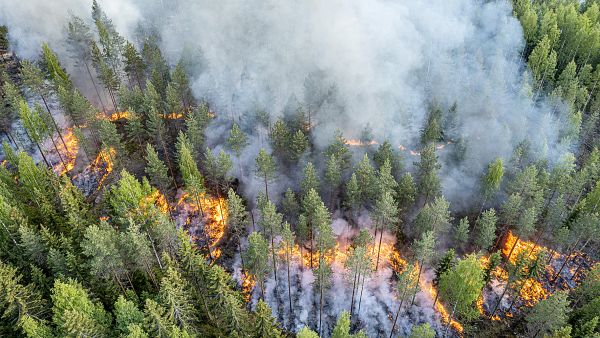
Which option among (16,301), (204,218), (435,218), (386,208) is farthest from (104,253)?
(435,218)

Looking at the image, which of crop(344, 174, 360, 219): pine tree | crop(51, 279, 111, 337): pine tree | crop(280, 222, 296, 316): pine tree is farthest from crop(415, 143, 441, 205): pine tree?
crop(51, 279, 111, 337): pine tree

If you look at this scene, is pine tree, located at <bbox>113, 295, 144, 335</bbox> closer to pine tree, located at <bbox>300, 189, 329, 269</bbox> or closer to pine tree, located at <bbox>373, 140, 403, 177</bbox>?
pine tree, located at <bbox>300, 189, 329, 269</bbox>

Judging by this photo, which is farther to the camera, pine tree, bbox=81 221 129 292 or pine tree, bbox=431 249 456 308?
pine tree, bbox=431 249 456 308

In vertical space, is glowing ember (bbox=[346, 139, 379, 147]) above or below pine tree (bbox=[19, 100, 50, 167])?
above

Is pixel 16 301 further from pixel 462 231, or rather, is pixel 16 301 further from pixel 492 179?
pixel 492 179

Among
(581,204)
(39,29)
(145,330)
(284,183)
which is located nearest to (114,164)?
(284,183)

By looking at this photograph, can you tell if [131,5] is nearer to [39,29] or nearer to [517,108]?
[39,29]
